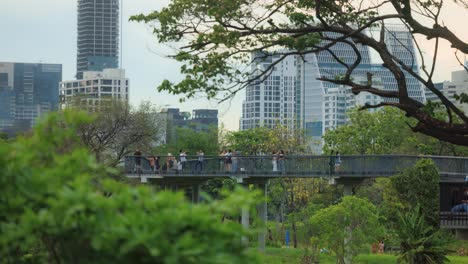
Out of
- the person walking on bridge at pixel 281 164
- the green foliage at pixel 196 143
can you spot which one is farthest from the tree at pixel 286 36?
the green foliage at pixel 196 143

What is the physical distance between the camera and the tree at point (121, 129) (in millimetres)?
58406

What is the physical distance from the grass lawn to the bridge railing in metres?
3.35

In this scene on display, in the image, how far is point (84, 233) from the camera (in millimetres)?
6551

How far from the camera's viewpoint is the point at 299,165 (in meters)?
45.6

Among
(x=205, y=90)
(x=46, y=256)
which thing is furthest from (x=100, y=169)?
(x=205, y=90)

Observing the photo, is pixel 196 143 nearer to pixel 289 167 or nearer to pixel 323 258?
pixel 289 167

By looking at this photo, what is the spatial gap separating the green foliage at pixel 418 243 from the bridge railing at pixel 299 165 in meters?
9.71

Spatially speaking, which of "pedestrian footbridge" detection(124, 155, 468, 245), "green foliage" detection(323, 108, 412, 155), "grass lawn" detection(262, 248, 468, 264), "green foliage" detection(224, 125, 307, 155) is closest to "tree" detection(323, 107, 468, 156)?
"green foliage" detection(323, 108, 412, 155)

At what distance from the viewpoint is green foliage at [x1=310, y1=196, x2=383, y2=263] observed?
3362cm

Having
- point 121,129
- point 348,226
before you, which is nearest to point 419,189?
point 348,226

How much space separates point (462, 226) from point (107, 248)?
16.2 metres

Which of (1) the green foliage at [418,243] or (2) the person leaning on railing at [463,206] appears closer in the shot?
(2) the person leaning on railing at [463,206]

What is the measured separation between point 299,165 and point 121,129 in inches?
732

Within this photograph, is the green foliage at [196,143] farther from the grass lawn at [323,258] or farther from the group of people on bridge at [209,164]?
the grass lawn at [323,258]
